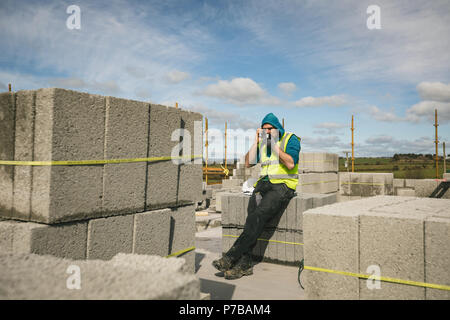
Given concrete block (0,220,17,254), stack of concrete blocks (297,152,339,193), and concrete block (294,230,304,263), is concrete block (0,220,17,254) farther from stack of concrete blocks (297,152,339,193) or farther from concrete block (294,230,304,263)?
stack of concrete blocks (297,152,339,193)

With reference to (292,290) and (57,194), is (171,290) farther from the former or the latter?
(292,290)

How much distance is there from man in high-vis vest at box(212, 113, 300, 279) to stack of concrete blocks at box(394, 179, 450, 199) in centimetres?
570

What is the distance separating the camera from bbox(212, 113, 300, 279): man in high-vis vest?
4109mm

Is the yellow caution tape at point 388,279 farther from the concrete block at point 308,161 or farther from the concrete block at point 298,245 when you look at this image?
the concrete block at point 308,161

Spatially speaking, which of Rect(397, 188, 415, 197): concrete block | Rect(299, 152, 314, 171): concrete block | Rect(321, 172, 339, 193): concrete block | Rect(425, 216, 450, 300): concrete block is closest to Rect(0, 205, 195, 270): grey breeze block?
Rect(425, 216, 450, 300): concrete block

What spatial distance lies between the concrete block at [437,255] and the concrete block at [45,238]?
2.87 meters

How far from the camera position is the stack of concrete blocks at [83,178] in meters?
2.78

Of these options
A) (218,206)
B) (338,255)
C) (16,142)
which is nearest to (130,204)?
(16,142)

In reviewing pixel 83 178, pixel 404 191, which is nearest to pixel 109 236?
pixel 83 178

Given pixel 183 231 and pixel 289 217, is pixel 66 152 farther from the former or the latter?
pixel 289 217

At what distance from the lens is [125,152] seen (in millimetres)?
3324

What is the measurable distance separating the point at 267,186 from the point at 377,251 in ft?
6.08

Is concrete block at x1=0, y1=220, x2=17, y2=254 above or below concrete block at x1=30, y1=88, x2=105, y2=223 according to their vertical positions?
below

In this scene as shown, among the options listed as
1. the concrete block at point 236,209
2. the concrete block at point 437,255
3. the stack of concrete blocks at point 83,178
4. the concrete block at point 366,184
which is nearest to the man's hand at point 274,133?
the concrete block at point 236,209
